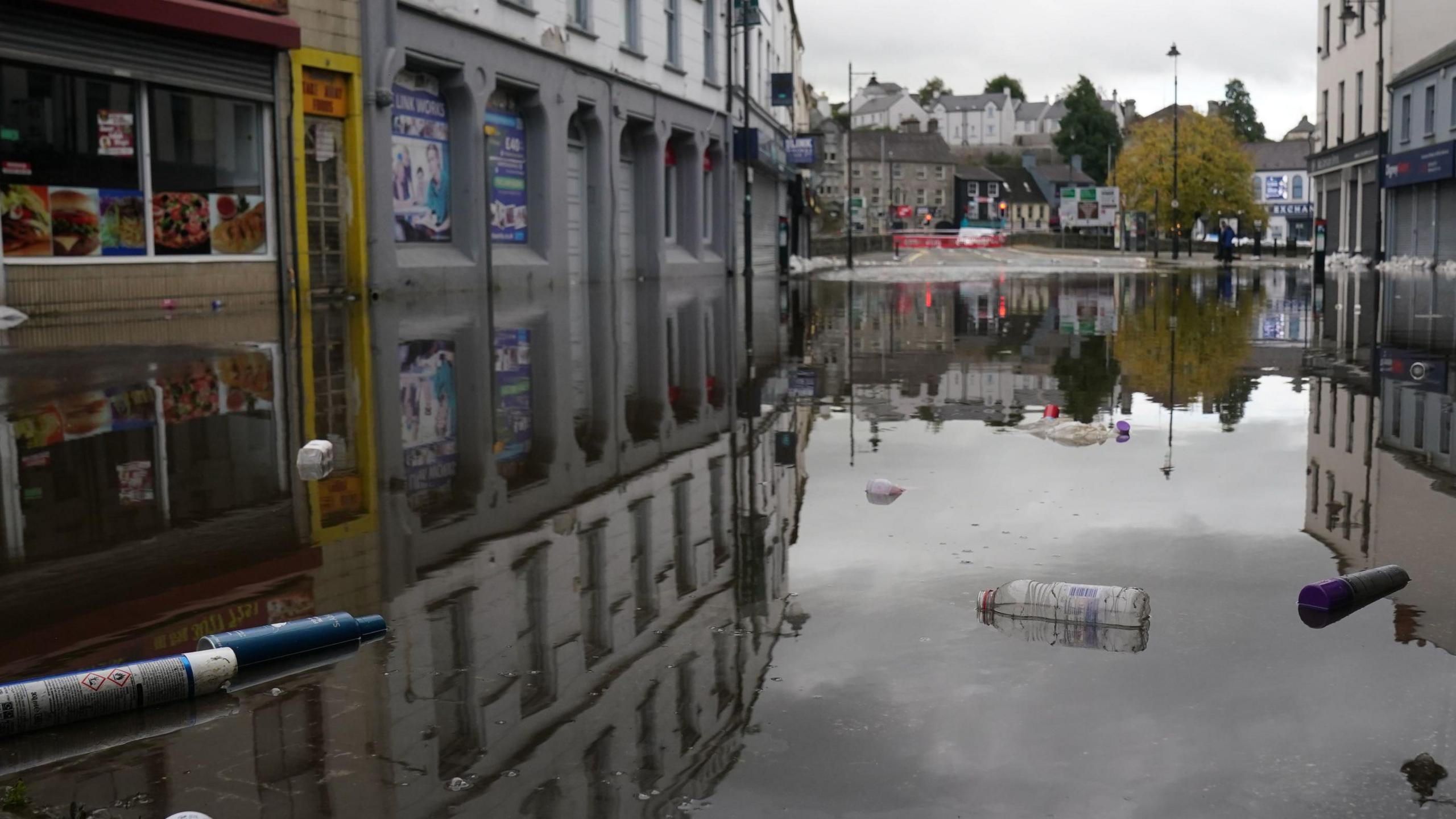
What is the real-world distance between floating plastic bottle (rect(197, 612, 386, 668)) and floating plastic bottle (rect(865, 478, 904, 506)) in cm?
277

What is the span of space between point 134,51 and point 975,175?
155539 mm

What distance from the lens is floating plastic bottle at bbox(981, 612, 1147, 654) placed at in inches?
163

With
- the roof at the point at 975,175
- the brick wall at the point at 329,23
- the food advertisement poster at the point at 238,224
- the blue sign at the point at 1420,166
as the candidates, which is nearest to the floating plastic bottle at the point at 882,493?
the food advertisement poster at the point at 238,224

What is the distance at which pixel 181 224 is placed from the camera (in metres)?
20.7

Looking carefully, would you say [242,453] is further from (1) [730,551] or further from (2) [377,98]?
(2) [377,98]

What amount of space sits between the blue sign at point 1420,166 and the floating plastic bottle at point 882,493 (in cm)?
4143

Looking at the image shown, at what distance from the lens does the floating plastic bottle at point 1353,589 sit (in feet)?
14.7

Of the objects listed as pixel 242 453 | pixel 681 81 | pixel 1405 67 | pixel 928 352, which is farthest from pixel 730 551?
pixel 1405 67

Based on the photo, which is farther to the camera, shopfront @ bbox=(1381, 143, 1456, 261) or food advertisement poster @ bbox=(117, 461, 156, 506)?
shopfront @ bbox=(1381, 143, 1456, 261)

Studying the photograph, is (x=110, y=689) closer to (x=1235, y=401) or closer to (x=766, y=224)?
(x=1235, y=401)

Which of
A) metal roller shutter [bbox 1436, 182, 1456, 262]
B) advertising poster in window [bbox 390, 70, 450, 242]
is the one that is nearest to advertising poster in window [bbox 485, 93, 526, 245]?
advertising poster in window [bbox 390, 70, 450, 242]

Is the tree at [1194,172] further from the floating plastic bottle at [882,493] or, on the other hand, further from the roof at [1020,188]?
the floating plastic bottle at [882,493]

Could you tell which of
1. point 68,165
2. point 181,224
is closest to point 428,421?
point 68,165

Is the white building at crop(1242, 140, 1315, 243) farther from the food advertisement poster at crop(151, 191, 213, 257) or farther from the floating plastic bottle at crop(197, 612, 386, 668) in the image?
the floating plastic bottle at crop(197, 612, 386, 668)
